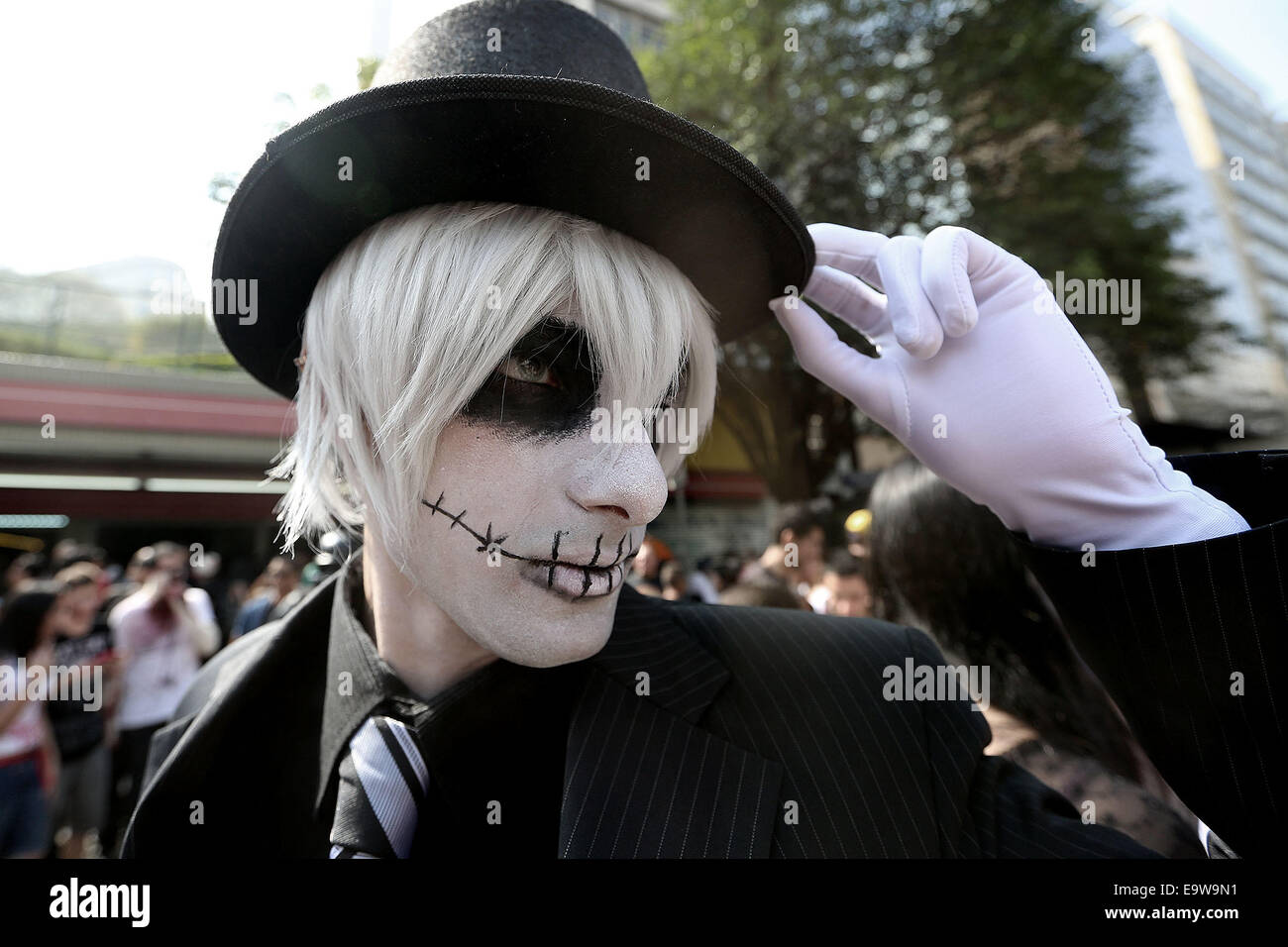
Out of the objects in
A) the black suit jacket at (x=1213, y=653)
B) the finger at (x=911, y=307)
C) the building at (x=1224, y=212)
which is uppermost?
the building at (x=1224, y=212)

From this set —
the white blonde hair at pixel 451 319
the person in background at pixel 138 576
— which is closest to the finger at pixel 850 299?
the white blonde hair at pixel 451 319

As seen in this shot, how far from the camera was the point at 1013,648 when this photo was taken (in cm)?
191

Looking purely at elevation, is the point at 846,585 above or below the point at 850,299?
below

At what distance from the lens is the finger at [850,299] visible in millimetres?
1288

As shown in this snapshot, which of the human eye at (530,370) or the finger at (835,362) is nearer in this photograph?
the human eye at (530,370)

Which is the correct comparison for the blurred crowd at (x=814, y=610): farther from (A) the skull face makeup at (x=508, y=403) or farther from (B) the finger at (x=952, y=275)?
(A) the skull face makeup at (x=508, y=403)

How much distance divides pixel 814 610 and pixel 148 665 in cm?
431

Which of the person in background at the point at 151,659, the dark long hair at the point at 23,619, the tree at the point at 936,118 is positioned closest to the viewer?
the dark long hair at the point at 23,619

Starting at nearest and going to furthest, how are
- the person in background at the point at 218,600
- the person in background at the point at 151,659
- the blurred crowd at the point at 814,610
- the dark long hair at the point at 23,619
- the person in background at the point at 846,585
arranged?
1. the blurred crowd at the point at 814,610
2. the dark long hair at the point at 23,619
3. the person in background at the point at 846,585
4. the person in background at the point at 151,659
5. the person in background at the point at 218,600

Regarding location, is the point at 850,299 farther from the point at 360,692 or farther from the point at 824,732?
the point at 360,692

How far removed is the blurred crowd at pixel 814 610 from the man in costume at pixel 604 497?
0.77 feet

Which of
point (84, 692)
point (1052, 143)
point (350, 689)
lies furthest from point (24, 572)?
point (1052, 143)

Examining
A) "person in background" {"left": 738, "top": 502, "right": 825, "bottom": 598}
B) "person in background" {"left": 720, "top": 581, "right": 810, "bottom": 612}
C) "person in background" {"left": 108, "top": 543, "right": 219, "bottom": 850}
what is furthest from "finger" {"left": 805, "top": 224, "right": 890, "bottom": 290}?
"person in background" {"left": 108, "top": 543, "right": 219, "bottom": 850}

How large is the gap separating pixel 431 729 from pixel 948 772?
0.92m
